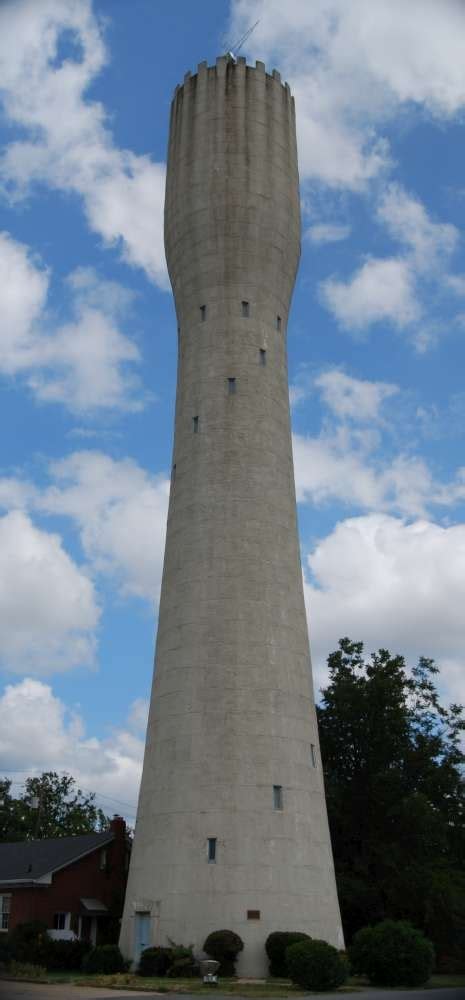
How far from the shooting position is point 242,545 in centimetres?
3556

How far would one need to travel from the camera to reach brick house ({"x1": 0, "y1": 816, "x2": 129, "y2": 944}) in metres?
40.9

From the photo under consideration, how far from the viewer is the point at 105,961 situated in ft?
104

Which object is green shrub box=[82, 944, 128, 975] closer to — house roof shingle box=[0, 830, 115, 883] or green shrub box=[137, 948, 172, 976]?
green shrub box=[137, 948, 172, 976]

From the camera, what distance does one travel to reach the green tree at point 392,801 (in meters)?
42.1

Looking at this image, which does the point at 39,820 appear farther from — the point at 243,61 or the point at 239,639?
the point at 243,61

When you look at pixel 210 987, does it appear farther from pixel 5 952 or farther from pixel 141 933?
pixel 5 952

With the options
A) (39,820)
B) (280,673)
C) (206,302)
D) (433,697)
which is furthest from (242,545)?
(39,820)

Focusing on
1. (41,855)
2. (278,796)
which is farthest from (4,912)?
(278,796)

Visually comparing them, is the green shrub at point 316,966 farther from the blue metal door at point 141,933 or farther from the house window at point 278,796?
the blue metal door at point 141,933

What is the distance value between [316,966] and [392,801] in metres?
19.7

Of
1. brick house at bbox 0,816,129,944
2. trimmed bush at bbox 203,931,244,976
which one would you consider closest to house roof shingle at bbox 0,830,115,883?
brick house at bbox 0,816,129,944

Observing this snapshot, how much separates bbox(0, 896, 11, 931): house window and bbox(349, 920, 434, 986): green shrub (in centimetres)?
2007

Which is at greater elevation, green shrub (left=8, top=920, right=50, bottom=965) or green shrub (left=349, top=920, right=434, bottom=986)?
green shrub (left=8, top=920, right=50, bottom=965)

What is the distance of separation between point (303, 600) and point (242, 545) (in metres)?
3.63
